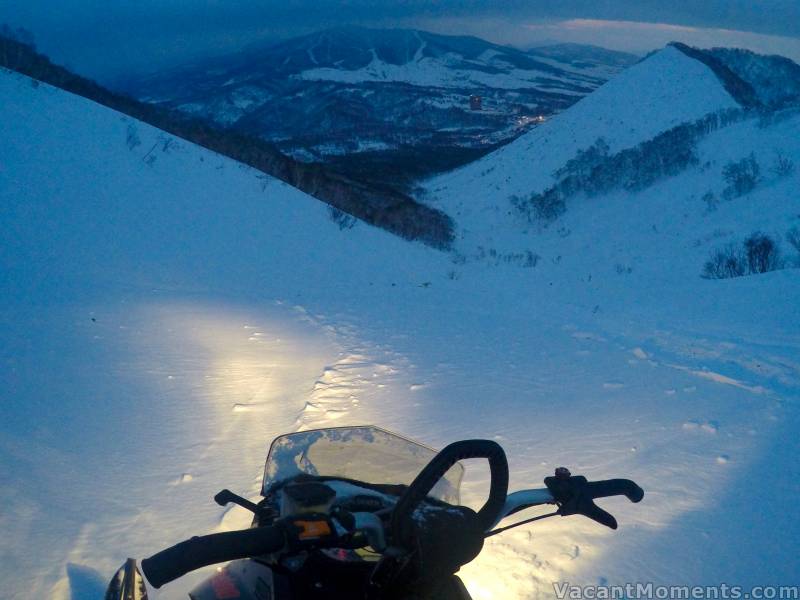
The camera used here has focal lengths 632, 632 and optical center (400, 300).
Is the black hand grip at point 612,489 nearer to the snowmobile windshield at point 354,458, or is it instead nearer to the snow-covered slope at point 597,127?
the snowmobile windshield at point 354,458

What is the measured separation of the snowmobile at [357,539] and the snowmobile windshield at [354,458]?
11mm

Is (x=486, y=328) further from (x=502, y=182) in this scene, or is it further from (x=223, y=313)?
(x=502, y=182)

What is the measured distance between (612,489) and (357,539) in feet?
2.56

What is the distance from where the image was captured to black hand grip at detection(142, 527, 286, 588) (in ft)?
3.76

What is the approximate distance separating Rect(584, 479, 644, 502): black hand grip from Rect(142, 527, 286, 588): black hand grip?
0.85 m

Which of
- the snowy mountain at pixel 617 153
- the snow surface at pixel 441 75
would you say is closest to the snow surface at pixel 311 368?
the snowy mountain at pixel 617 153

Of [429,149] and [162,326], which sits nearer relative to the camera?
[162,326]

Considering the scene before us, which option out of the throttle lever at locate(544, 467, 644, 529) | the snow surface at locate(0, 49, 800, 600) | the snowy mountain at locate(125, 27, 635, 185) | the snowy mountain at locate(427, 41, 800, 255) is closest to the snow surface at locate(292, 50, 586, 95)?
the snowy mountain at locate(125, 27, 635, 185)

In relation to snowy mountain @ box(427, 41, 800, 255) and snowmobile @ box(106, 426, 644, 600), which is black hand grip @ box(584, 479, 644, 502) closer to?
snowmobile @ box(106, 426, 644, 600)

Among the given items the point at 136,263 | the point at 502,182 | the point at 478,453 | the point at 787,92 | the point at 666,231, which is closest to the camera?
the point at 478,453

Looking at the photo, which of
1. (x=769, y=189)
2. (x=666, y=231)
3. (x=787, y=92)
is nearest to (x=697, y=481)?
(x=666, y=231)

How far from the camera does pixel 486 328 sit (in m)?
6.89

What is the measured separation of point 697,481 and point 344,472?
2285mm

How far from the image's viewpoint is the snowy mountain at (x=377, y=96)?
133 feet
